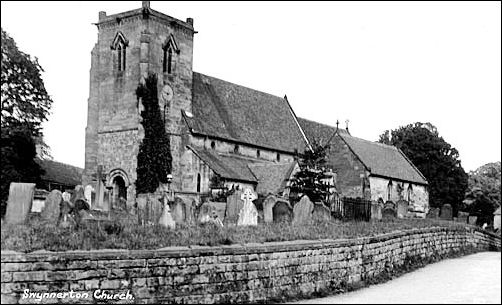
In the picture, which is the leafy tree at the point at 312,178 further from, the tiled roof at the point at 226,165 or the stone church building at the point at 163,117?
the tiled roof at the point at 226,165

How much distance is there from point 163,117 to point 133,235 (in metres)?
27.9

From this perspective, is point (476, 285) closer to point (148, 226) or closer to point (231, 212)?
point (231, 212)

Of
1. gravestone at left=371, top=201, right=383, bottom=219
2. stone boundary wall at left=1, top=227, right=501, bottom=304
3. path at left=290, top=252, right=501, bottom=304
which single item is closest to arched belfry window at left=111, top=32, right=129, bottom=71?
gravestone at left=371, top=201, right=383, bottom=219

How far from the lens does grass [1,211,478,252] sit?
1270 cm

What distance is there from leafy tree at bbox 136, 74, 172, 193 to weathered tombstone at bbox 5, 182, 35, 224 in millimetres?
25911

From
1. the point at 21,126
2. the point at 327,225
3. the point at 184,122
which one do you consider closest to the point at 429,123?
the point at 184,122

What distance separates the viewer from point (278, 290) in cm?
1532

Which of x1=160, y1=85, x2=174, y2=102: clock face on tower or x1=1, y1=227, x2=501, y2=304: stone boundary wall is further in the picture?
x1=160, y1=85, x2=174, y2=102: clock face on tower

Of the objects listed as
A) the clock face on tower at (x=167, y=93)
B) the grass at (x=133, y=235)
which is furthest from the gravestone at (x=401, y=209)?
the clock face on tower at (x=167, y=93)

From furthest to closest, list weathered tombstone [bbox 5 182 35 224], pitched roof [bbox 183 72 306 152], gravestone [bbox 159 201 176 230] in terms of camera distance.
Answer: pitched roof [bbox 183 72 306 152], gravestone [bbox 159 201 176 230], weathered tombstone [bbox 5 182 35 224]

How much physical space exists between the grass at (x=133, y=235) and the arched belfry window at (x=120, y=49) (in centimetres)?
2563

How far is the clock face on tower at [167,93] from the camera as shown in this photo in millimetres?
41906

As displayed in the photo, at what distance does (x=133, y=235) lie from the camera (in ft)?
46.1

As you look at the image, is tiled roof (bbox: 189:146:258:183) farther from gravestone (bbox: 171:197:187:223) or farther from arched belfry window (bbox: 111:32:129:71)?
gravestone (bbox: 171:197:187:223)
